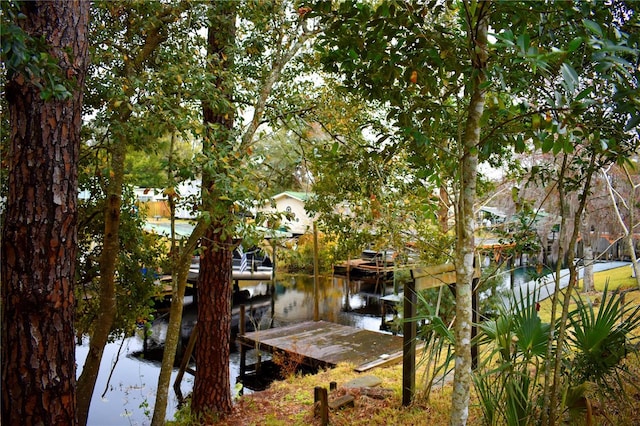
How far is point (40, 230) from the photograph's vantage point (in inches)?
100.0

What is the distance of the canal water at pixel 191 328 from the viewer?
23.7 feet

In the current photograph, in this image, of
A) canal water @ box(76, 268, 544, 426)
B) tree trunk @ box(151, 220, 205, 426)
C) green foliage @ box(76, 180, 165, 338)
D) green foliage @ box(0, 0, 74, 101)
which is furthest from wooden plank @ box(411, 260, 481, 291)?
green foliage @ box(0, 0, 74, 101)

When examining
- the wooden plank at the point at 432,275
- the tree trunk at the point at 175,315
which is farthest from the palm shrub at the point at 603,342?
the tree trunk at the point at 175,315

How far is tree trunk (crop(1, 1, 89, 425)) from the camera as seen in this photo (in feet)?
8.20

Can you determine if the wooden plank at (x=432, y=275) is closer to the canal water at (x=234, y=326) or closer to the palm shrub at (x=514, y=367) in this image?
the canal water at (x=234, y=326)

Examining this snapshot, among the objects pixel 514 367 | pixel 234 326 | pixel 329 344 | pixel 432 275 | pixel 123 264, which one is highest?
pixel 123 264

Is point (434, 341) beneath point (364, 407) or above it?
above

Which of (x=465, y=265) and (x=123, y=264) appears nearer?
(x=465, y=265)

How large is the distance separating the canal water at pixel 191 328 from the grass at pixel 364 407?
5.39ft

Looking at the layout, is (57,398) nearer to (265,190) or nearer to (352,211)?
(265,190)

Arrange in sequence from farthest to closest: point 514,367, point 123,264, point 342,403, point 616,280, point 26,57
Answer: point 616,280, point 123,264, point 342,403, point 514,367, point 26,57

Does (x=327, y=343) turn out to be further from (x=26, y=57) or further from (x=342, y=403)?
(x=26, y=57)

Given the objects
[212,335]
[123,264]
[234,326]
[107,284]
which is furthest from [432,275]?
[234,326]

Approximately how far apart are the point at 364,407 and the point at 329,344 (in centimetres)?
437
